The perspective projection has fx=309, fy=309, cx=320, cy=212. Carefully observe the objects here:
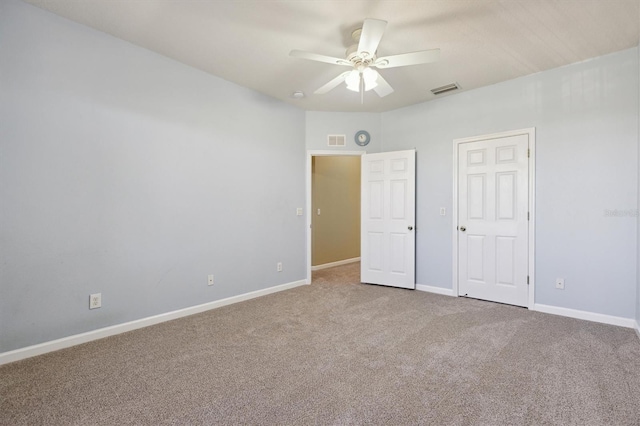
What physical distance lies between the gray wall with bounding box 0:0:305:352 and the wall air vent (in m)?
1.04

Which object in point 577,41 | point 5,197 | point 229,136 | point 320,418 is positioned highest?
point 577,41

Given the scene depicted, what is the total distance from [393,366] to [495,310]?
6.23 ft

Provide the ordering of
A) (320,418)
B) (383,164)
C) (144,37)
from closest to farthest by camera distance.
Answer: (320,418), (144,37), (383,164)

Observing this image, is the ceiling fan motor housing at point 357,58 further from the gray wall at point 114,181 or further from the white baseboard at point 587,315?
the white baseboard at point 587,315

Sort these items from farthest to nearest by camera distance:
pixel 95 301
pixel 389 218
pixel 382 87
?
pixel 389 218 < pixel 382 87 < pixel 95 301

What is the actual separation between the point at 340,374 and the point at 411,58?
2361 millimetres

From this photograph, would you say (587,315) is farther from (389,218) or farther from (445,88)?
(445,88)

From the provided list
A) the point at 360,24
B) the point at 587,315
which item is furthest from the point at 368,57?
the point at 587,315

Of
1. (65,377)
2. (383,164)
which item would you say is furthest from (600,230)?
(65,377)

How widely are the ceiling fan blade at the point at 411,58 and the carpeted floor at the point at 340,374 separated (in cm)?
227

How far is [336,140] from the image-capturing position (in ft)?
15.4

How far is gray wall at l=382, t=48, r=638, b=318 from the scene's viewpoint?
9.66 feet

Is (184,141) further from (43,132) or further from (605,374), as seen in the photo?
(605,374)

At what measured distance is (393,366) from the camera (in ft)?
7.23
